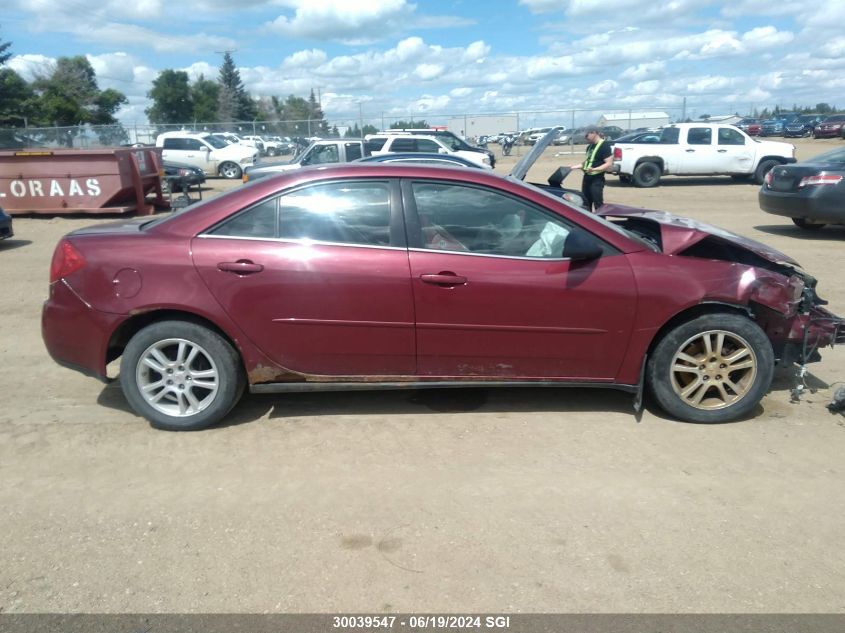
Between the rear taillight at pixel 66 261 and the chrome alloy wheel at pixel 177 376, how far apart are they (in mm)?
661

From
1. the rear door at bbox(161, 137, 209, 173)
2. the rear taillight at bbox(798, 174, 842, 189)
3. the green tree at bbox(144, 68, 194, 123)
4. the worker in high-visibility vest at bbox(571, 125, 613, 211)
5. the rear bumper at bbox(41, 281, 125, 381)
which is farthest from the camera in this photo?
the green tree at bbox(144, 68, 194, 123)

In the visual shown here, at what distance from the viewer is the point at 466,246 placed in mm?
4246

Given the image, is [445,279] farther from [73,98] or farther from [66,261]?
[73,98]

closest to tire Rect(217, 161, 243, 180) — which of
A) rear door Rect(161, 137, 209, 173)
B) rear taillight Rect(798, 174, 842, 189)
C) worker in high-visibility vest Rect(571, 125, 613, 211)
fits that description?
rear door Rect(161, 137, 209, 173)

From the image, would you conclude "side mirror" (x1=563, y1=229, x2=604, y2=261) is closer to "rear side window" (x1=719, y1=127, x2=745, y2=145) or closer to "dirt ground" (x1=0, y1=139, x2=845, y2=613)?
"dirt ground" (x1=0, y1=139, x2=845, y2=613)

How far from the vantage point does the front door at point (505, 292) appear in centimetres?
412

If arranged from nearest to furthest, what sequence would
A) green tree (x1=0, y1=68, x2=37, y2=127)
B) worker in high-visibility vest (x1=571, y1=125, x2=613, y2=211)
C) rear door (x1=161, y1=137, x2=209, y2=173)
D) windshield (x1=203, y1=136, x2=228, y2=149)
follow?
worker in high-visibility vest (x1=571, y1=125, x2=613, y2=211), rear door (x1=161, y1=137, x2=209, y2=173), windshield (x1=203, y1=136, x2=228, y2=149), green tree (x1=0, y1=68, x2=37, y2=127)

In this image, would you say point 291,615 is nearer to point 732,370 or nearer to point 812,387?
point 732,370

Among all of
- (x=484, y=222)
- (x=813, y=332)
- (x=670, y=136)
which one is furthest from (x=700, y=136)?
(x=484, y=222)

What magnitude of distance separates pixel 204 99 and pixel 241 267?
85.4m

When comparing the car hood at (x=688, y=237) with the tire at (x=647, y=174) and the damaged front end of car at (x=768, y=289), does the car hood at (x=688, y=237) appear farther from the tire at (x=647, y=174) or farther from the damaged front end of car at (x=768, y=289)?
the tire at (x=647, y=174)

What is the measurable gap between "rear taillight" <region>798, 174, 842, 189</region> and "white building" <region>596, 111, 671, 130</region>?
103ft

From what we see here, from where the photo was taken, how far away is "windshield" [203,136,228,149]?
27828mm

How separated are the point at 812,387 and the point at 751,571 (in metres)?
2.55
